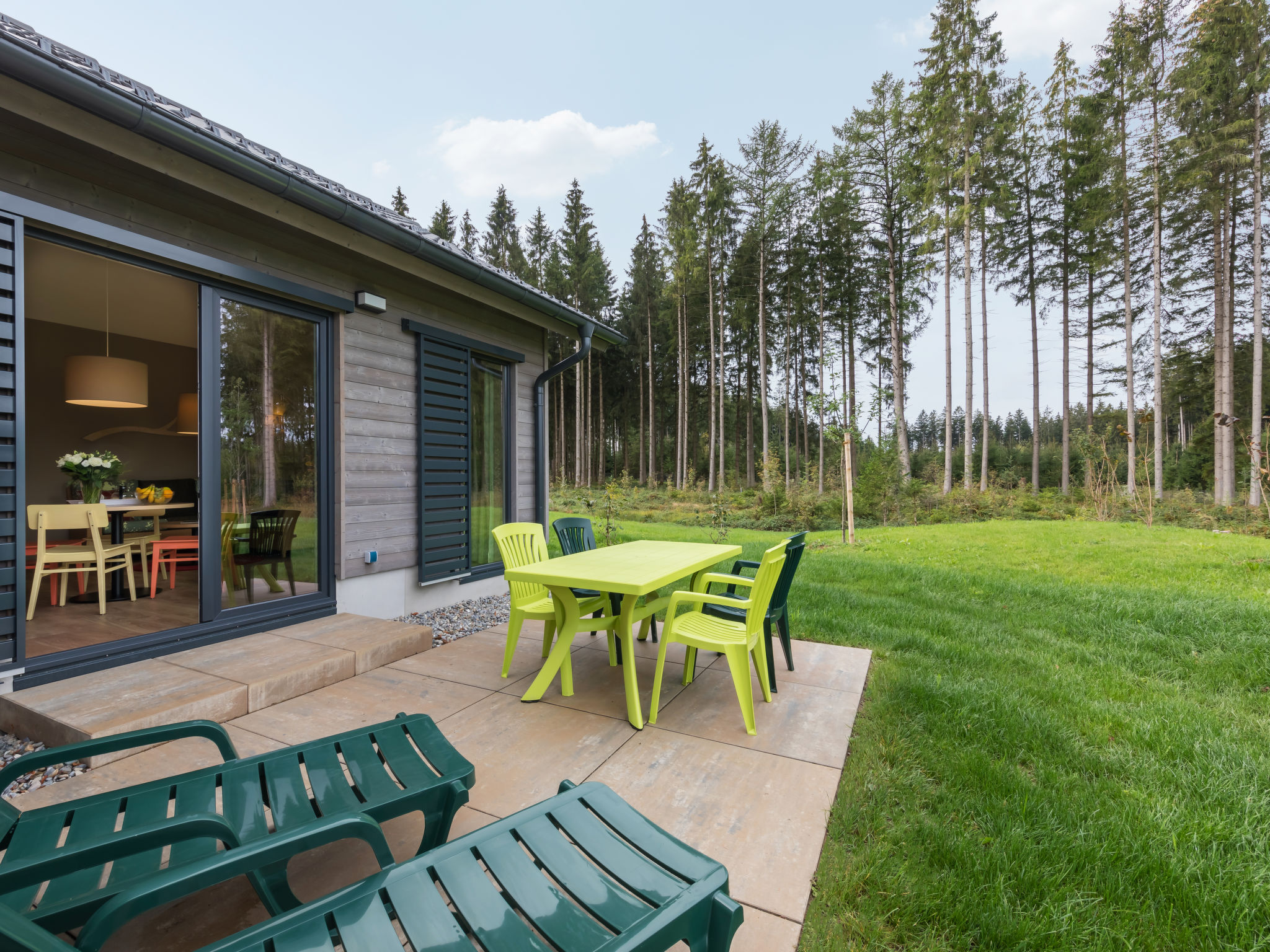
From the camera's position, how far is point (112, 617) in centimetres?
357

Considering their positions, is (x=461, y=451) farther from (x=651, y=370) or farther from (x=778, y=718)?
(x=651, y=370)

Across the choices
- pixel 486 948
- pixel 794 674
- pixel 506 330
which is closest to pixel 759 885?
pixel 486 948

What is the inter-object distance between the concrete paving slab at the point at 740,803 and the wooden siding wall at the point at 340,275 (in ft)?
8.76

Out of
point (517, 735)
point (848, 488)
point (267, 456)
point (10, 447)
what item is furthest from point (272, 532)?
point (848, 488)

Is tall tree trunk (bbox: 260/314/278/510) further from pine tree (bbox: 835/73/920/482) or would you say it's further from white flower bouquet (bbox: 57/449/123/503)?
pine tree (bbox: 835/73/920/482)

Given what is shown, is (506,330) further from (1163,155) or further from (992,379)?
(992,379)

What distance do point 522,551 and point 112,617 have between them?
9.08 feet

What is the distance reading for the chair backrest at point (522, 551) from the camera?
323cm

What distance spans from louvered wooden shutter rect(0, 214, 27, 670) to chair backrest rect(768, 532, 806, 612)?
11.3 ft

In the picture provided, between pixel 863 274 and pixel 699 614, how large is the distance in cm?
1876

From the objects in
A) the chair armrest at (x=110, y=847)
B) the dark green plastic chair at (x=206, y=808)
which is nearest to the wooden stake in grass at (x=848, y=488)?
the dark green plastic chair at (x=206, y=808)

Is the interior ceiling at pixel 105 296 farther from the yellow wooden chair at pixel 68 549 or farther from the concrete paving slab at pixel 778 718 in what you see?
the concrete paving slab at pixel 778 718

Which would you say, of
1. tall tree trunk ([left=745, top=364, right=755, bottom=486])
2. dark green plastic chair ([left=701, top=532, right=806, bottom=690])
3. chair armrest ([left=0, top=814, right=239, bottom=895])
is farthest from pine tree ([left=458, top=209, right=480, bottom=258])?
chair armrest ([left=0, top=814, right=239, bottom=895])

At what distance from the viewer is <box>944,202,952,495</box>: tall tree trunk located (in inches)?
563
